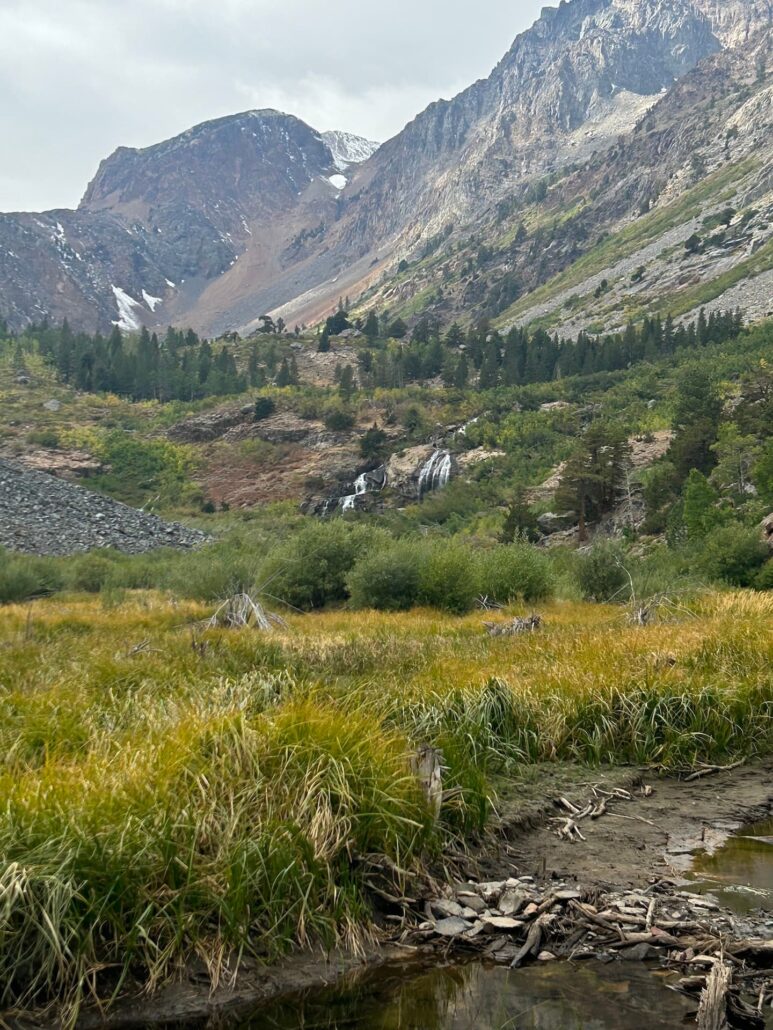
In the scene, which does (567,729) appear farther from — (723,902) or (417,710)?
(723,902)

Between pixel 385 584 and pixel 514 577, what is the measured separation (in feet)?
15.1

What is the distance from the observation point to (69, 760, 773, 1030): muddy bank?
3.99 m

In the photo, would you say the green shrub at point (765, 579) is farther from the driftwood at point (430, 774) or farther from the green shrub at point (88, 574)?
the green shrub at point (88, 574)

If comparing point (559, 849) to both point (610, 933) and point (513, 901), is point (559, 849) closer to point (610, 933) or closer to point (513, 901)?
point (513, 901)

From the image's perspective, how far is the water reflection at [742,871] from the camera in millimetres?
4988

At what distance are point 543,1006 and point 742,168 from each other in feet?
536

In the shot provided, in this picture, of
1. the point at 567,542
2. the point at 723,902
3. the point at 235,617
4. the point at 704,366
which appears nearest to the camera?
the point at 723,902

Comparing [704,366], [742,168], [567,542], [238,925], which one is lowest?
[567,542]

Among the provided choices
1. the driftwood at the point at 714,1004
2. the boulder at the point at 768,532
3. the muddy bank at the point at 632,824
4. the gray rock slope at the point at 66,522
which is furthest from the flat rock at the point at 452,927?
the gray rock slope at the point at 66,522

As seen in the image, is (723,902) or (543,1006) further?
(723,902)

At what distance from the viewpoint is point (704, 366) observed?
219 ft

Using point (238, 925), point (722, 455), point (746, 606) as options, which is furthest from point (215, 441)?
point (238, 925)

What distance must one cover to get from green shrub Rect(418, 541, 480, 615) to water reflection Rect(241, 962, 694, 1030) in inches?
829

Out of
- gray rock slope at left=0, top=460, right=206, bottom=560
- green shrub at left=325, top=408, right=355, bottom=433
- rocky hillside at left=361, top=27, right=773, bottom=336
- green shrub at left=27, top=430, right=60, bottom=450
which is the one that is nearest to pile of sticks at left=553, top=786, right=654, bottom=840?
gray rock slope at left=0, top=460, right=206, bottom=560
